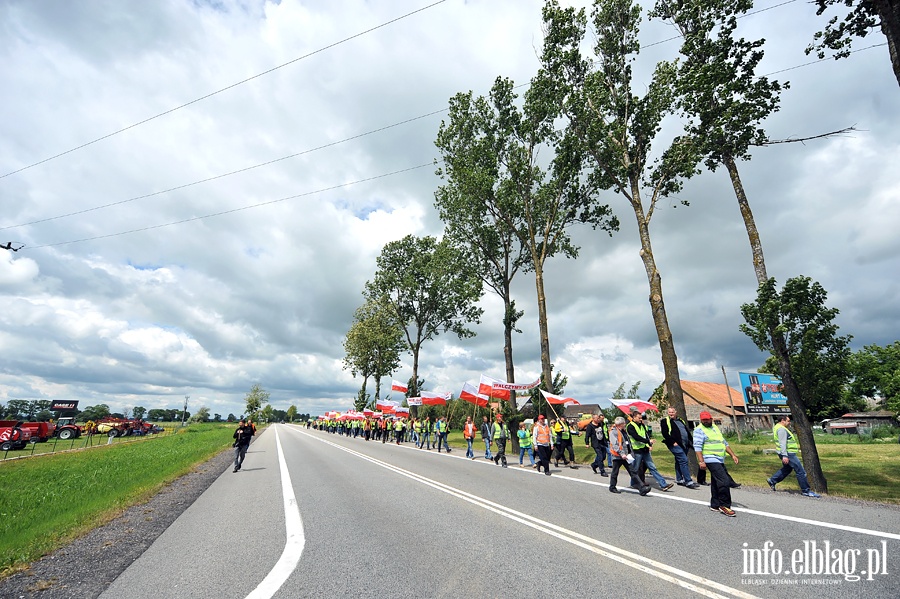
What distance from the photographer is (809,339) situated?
11.4m

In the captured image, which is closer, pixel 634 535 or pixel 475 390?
pixel 634 535

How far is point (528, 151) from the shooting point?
77.1ft

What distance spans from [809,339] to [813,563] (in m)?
8.64

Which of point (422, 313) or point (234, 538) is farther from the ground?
point (422, 313)

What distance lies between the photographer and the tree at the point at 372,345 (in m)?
48.8

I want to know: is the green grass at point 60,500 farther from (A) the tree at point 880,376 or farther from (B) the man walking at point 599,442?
(A) the tree at point 880,376

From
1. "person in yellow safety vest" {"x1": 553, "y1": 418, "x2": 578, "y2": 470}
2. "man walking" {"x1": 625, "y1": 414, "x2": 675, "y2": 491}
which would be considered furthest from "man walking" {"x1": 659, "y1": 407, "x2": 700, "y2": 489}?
"person in yellow safety vest" {"x1": 553, "y1": 418, "x2": 578, "y2": 470}

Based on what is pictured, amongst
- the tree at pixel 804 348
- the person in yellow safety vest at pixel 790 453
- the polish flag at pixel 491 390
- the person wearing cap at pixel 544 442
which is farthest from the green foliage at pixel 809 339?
the polish flag at pixel 491 390

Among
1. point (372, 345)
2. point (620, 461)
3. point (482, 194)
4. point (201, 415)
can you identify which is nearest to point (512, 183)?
point (482, 194)

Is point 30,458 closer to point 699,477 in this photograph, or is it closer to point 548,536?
point 548,536

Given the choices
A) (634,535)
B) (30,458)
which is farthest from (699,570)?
(30,458)

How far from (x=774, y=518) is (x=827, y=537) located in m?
1.30

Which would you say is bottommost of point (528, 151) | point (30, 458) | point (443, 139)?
point (30, 458)

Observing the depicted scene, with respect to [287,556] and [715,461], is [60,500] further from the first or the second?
[715,461]
